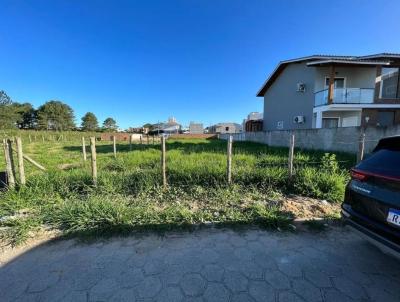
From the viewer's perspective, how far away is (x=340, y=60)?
1284 cm

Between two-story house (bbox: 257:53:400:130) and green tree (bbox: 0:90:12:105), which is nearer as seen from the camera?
two-story house (bbox: 257:53:400:130)

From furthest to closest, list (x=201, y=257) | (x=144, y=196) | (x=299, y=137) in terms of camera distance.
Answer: (x=299, y=137)
(x=144, y=196)
(x=201, y=257)

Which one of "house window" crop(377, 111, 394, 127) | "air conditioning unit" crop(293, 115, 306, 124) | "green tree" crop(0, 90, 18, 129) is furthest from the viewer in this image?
"green tree" crop(0, 90, 18, 129)

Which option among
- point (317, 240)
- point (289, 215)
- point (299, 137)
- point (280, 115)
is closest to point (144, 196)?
point (289, 215)

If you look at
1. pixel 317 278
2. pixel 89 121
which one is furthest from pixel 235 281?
pixel 89 121

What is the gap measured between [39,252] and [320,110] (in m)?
15.4

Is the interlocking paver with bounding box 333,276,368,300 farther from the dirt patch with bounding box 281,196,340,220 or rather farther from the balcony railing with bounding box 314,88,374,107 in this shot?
the balcony railing with bounding box 314,88,374,107

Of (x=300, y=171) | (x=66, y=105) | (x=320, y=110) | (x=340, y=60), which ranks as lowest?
(x=300, y=171)

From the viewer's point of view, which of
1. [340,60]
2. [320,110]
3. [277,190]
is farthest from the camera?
[320,110]

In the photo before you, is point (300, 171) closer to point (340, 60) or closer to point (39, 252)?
point (39, 252)

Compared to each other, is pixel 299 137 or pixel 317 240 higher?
pixel 299 137

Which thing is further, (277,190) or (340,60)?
(340,60)

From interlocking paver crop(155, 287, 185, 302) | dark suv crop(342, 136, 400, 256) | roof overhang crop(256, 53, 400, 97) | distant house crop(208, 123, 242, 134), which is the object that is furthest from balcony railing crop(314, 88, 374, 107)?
distant house crop(208, 123, 242, 134)

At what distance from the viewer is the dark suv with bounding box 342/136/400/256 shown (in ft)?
6.31
